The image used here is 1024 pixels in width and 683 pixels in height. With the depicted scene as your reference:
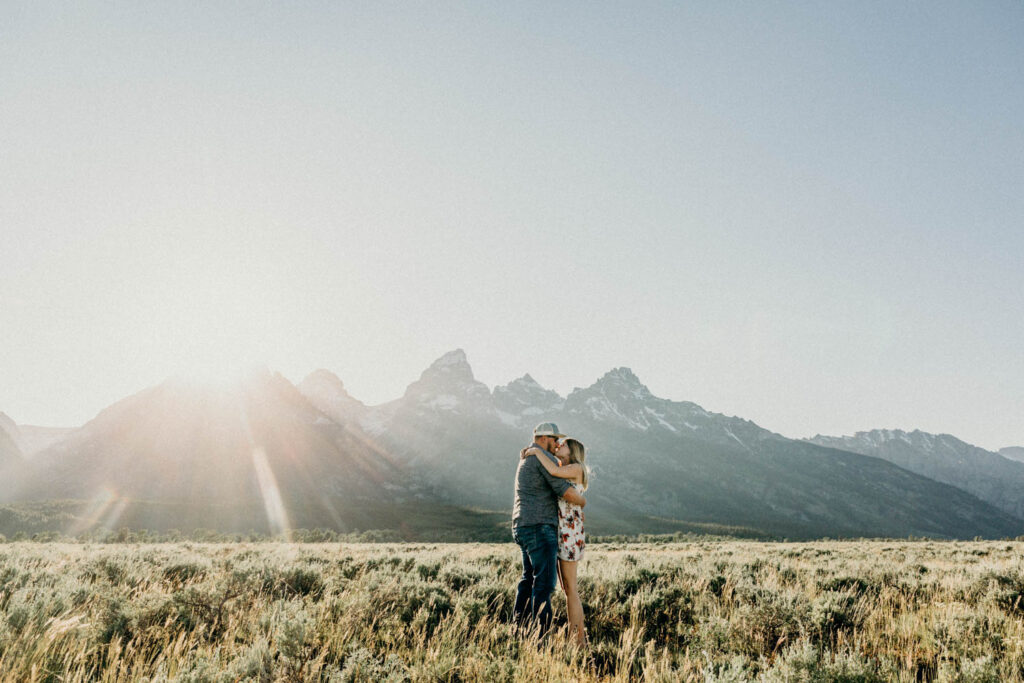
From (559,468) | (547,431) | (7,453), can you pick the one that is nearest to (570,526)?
(559,468)

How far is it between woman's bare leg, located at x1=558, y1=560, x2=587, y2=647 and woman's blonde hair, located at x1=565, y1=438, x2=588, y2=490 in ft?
3.02

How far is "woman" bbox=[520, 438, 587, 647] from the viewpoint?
523cm

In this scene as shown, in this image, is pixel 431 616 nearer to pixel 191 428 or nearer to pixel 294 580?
pixel 294 580

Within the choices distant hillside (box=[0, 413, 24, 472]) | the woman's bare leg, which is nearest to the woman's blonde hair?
the woman's bare leg

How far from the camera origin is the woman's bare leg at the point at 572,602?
504cm

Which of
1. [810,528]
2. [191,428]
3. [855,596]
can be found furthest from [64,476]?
[810,528]

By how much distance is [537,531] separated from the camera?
538 cm

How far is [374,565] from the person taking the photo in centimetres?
981

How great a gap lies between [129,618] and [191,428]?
157 meters

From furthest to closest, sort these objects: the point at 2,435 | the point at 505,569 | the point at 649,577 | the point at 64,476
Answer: the point at 2,435, the point at 64,476, the point at 505,569, the point at 649,577

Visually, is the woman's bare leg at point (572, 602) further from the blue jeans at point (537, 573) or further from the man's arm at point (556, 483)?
the man's arm at point (556, 483)

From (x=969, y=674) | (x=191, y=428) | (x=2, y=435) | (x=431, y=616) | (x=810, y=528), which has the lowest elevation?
(x=810, y=528)

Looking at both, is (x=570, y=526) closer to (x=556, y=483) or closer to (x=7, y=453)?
(x=556, y=483)

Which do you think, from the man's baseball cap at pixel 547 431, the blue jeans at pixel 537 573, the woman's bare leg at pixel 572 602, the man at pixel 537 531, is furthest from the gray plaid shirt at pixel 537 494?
the woman's bare leg at pixel 572 602
